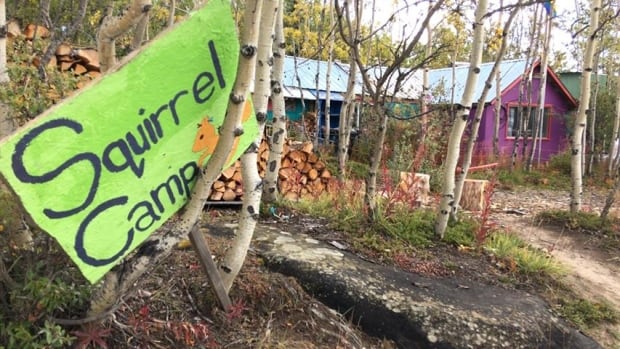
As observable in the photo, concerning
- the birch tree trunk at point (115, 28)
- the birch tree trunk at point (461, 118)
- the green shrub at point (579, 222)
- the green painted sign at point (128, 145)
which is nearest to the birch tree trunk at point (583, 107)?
the green shrub at point (579, 222)

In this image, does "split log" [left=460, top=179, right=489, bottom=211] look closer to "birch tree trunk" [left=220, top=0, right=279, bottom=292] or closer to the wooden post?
"birch tree trunk" [left=220, top=0, right=279, bottom=292]

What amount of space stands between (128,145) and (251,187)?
109 centimetres

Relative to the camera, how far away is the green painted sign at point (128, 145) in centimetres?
164

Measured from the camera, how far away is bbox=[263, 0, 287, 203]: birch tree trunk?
5.43 metres

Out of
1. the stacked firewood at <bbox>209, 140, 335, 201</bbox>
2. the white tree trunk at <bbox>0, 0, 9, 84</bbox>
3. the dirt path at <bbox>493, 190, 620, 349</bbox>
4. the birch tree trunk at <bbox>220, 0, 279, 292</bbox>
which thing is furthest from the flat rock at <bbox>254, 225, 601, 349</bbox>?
the stacked firewood at <bbox>209, 140, 335, 201</bbox>

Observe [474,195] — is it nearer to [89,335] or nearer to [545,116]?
[89,335]

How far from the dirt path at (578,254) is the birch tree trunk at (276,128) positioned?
3048 millimetres

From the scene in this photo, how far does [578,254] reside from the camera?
589 cm

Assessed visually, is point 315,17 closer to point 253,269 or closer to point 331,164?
point 331,164

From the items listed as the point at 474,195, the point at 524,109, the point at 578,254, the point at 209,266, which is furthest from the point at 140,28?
the point at 524,109

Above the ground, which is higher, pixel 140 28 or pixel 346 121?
pixel 140 28

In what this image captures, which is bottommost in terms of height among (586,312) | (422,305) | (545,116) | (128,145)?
(586,312)

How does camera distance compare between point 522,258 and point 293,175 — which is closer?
point 522,258

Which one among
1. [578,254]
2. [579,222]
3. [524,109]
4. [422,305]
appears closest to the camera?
[422,305]
